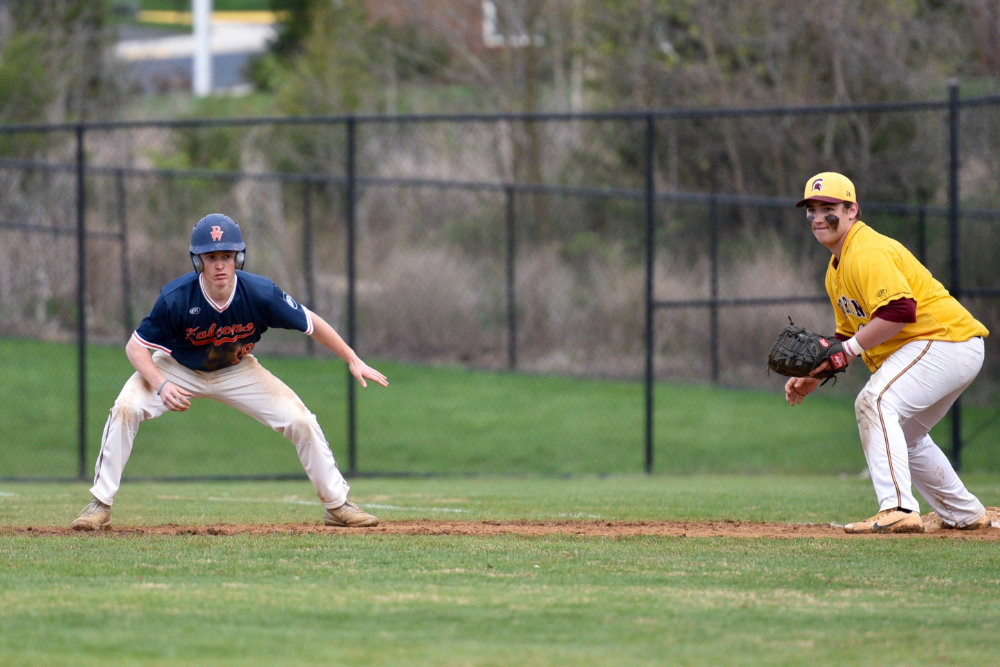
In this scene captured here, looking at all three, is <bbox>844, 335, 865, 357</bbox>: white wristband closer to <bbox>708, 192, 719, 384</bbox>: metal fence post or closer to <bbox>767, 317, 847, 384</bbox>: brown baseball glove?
<bbox>767, 317, 847, 384</bbox>: brown baseball glove

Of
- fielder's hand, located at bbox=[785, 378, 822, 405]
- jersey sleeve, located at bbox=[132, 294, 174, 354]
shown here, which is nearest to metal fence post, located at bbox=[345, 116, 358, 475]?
jersey sleeve, located at bbox=[132, 294, 174, 354]

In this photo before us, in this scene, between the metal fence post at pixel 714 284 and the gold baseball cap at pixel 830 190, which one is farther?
the metal fence post at pixel 714 284

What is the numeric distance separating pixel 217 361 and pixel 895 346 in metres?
3.78

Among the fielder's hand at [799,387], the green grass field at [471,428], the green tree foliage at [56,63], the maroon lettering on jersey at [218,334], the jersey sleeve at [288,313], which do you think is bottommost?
the green grass field at [471,428]

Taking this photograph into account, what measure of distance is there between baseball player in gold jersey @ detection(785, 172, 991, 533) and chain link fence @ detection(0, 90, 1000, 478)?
8.45 metres

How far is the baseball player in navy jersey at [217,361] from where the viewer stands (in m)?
7.15

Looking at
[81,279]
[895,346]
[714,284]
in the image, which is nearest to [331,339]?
[895,346]

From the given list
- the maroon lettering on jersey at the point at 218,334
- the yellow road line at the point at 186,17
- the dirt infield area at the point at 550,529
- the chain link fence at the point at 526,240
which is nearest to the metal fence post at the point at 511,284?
the chain link fence at the point at 526,240

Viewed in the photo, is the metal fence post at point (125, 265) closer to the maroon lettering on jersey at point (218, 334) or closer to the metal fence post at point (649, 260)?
the metal fence post at point (649, 260)

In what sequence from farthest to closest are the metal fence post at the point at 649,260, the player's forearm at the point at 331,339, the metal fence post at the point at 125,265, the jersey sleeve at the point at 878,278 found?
the metal fence post at the point at 125,265
the metal fence post at the point at 649,260
the player's forearm at the point at 331,339
the jersey sleeve at the point at 878,278

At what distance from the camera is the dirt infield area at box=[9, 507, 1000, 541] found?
718cm

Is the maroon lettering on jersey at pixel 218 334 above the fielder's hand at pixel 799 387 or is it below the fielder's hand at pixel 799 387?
above

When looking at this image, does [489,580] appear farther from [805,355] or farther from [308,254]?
[308,254]

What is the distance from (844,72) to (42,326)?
12.6 m
